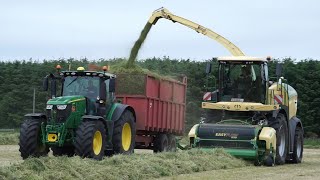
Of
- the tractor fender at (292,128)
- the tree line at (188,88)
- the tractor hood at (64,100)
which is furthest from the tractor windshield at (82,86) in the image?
the tree line at (188,88)

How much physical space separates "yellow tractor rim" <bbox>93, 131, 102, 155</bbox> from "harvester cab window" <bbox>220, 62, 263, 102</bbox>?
5104 millimetres

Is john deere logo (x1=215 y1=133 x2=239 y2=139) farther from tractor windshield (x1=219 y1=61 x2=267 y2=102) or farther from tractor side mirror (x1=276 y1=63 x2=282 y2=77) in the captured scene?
tractor side mirror (x1=276 y1=63 x2=282 y2=77)

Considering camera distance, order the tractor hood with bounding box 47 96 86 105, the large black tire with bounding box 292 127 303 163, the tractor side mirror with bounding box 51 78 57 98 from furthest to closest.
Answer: the large black tire with bounding box 292 127 303 163
the tractor side mirror with bounding box 51 78 57 98
the tractor hood with bounding box 47 96 86 105

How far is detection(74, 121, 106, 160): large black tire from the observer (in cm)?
1616

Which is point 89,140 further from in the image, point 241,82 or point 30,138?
point 241,82

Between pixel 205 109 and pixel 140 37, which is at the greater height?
pixel 140 37

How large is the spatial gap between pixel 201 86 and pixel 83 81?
27.0m

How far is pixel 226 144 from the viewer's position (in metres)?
19.0

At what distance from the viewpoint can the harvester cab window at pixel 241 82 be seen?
20.3 metres

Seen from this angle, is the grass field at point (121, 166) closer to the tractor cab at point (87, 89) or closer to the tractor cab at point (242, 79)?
the tractor cab at point (87, 89)

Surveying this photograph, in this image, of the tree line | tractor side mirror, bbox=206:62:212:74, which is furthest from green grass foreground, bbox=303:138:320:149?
tractor side mirror, bbox=206:62:212:74

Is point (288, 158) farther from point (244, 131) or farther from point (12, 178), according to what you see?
point (12, 178)

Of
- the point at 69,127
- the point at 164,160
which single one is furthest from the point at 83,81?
the point at 164,160

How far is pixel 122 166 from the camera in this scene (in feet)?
46.1
